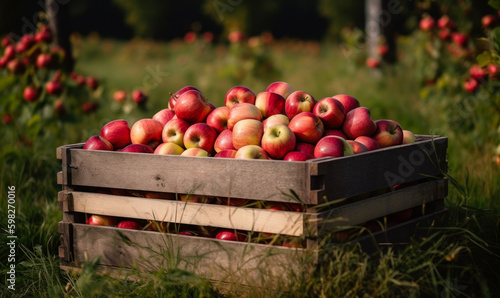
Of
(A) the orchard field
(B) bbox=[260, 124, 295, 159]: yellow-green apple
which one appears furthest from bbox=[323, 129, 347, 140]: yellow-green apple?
(A) the orchard field

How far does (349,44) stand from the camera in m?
9.99

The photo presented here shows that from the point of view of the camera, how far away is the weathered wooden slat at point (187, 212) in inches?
97.4

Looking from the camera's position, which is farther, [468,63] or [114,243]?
[468,63]

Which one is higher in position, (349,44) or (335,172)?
(349,44)

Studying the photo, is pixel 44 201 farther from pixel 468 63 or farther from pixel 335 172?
pixel 468 63

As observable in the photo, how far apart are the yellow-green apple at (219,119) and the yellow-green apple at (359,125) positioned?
0.61 m

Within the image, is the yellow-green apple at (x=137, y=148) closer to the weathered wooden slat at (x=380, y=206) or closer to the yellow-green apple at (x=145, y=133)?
the yellow-green apple at (x=145, y=133)

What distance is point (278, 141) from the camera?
271 centimetres

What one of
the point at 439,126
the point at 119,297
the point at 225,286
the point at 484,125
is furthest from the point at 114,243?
the point at 439,126

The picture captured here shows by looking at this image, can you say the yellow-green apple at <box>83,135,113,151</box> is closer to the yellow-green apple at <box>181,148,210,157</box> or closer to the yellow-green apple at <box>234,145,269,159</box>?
the yellow-green apple at <box>181,148,210,157</box>

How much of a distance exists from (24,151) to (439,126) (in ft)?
12.9

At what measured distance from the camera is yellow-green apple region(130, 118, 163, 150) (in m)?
3.08

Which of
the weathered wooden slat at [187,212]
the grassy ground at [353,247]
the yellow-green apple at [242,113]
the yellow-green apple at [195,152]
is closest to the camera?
the grassy ground at [353,247]

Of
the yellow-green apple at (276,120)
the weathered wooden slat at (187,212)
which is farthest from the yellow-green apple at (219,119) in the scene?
the weathered wooden slat at (187,212)
